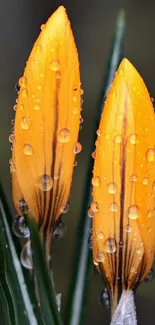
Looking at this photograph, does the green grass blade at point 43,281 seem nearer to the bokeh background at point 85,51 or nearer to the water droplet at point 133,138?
the water droplet at point 133,138

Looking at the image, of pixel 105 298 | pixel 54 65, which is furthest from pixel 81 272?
pixel 54 65

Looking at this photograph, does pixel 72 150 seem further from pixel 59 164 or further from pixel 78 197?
pixel 78 197

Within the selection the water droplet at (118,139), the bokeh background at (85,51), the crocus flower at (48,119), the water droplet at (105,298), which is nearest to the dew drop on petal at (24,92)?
the crocus flower at (48,119)

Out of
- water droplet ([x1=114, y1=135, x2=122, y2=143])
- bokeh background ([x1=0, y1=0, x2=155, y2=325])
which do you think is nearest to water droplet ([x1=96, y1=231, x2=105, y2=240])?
water droplet ([x1=114, y1=135, x2=122, y2=143])

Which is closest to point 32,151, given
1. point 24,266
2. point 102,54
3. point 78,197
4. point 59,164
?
point 59,164

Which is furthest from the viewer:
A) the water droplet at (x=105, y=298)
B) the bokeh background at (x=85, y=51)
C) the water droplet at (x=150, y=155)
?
the bokeh background at (x=85, y=51)
